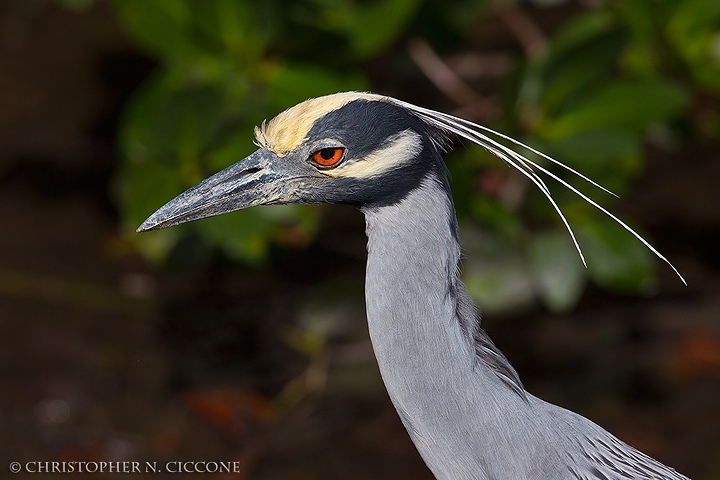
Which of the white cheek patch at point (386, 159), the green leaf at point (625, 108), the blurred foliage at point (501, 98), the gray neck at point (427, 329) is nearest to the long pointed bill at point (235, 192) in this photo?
the white cheek patch at point (386, 159)

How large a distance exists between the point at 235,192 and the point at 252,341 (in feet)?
8.43

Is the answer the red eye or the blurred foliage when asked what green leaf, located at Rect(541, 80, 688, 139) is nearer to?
the blurred foliage

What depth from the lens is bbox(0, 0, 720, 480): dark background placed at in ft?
14.0

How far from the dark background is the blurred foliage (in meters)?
0.74

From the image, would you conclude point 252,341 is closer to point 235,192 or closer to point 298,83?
point 298,83

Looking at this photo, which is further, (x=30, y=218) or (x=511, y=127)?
(x=30, y=218)

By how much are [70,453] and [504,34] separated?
3507 mm

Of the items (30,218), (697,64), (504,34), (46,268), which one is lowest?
(697,64)

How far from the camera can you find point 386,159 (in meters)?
2.19

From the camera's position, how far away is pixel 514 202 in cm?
411

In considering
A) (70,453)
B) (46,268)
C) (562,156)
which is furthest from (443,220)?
(46,268)

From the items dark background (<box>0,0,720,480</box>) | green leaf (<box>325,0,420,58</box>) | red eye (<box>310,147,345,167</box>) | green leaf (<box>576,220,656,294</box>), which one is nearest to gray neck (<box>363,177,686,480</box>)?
red eye (<box>310,147,345,167</box>)

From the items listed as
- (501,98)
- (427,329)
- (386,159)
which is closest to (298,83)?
(501,98)

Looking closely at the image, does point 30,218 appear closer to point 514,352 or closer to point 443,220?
point 514,352
